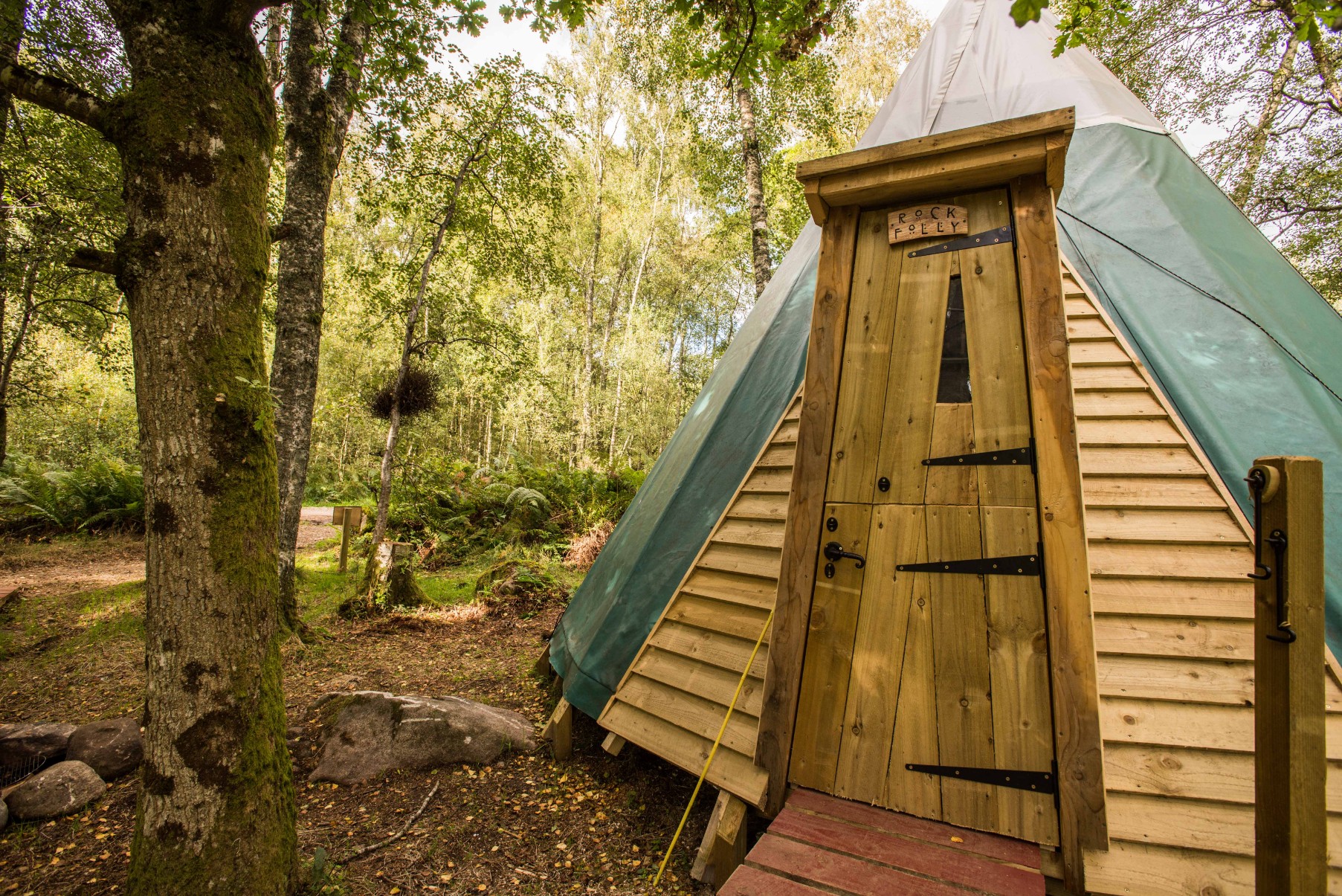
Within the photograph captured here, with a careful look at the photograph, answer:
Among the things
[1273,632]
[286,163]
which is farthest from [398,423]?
[1273,632]

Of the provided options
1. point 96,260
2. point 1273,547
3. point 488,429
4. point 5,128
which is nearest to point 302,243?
point 5,128

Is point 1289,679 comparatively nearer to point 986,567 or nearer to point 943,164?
point 986,567

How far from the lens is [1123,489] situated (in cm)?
261

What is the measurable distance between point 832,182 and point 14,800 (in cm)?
477

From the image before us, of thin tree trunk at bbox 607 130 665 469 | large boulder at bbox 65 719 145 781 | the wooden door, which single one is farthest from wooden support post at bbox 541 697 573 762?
thin tree trunk at bbox 607 130 665 469

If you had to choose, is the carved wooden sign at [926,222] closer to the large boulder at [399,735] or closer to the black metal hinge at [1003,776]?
the black metal hinge at [1003,776]

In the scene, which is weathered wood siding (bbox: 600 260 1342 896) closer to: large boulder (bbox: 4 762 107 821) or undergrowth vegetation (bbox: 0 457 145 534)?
large boulder (bbox: 4 762 107 821)

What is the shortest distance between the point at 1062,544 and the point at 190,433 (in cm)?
307

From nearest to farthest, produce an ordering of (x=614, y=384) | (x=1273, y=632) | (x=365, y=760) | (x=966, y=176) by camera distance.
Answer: (x=1273, y=632) < (x=966, y=176) < (x=365, y=760) < (x=614, y=384)

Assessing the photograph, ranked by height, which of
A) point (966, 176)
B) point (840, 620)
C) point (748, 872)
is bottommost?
point (748, 872)

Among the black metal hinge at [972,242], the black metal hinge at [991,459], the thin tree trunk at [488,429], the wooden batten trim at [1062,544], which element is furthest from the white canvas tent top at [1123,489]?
the thin tree trunk at [488,429]

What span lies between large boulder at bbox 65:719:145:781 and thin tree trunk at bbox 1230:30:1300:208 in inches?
518

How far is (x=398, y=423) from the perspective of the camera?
7641 mm

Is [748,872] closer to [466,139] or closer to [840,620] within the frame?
[840,620]
